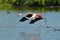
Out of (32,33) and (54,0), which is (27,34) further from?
(54,0)

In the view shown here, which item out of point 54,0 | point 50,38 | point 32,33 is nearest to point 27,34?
point 32,33

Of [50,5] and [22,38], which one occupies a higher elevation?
[22,38]

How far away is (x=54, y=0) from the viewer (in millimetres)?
59031

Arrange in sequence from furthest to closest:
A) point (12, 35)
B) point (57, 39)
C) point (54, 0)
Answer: point (54, 0), point (12, 35), point (57, 39)

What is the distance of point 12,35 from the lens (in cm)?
1752

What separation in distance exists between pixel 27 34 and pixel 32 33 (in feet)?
1.42

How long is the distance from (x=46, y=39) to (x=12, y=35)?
6.78 feet

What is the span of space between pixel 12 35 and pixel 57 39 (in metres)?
2.47

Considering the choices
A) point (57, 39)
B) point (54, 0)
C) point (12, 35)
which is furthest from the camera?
point (54, 0)

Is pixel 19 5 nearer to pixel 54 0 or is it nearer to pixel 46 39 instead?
pixel 54 0

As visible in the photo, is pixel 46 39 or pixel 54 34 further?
pixel 54 34

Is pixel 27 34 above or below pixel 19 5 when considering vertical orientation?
above

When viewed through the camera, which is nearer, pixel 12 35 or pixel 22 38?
pixel 22 38

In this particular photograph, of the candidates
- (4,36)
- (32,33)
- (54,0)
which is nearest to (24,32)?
(32,33)
